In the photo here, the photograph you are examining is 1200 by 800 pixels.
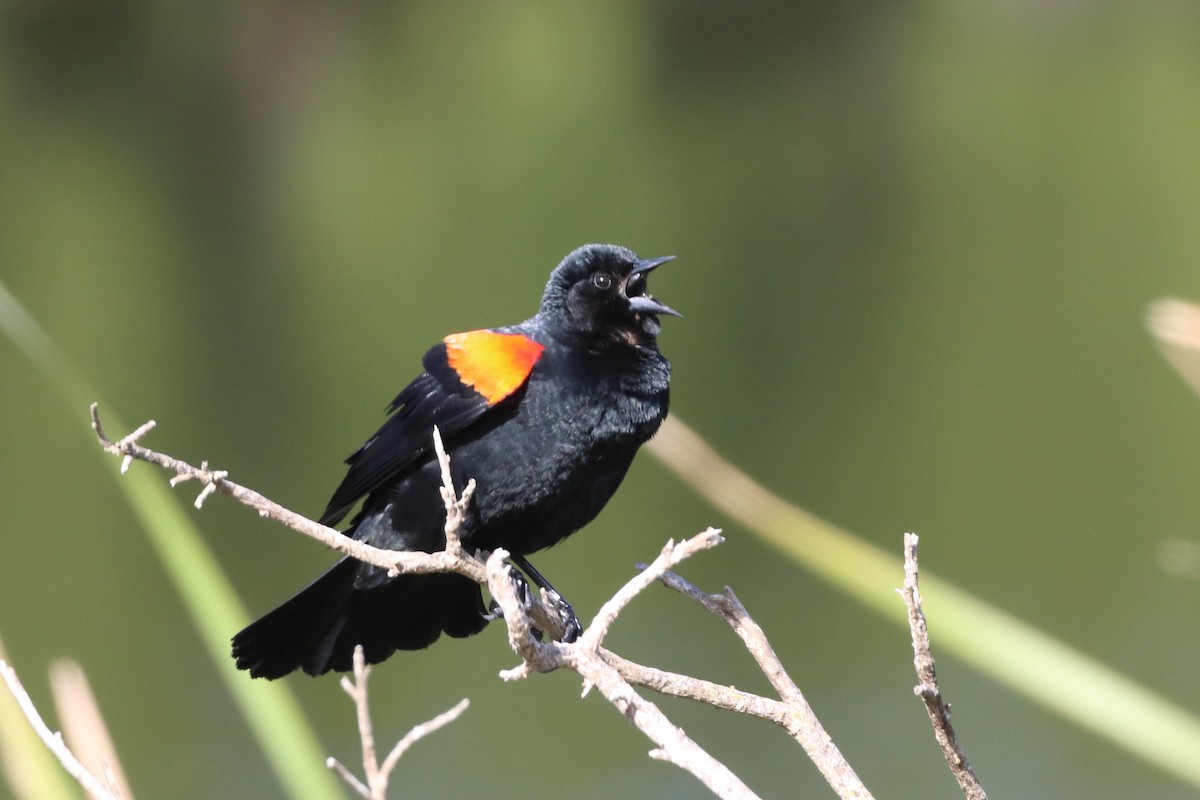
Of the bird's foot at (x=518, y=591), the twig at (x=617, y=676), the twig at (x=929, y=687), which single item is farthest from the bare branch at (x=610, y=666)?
the bird's foot at (x=518, y=591)

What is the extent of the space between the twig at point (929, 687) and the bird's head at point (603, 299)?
1.49 meters

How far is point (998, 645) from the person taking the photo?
1389 millimetres

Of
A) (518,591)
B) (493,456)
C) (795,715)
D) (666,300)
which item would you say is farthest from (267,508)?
(666,300)

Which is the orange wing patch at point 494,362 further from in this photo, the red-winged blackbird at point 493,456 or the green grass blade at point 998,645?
the green grass blade at point 998,645

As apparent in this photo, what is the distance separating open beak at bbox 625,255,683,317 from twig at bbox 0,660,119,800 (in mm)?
1777

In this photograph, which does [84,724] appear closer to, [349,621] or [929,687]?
[929,687]

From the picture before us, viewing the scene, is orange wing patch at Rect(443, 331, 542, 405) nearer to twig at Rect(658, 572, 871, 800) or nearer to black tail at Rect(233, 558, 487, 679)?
black tail at Rect(233, 558, 487, 679)

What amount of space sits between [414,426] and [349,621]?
17.2 inches

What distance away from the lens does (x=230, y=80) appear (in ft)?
81.0

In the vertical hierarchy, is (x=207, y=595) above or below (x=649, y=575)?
above

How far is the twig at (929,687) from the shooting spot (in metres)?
1.64

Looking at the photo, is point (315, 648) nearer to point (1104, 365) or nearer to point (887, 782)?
point (887, 782)

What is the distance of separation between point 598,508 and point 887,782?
4465mm

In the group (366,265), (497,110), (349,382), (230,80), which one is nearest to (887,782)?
(349,382)
